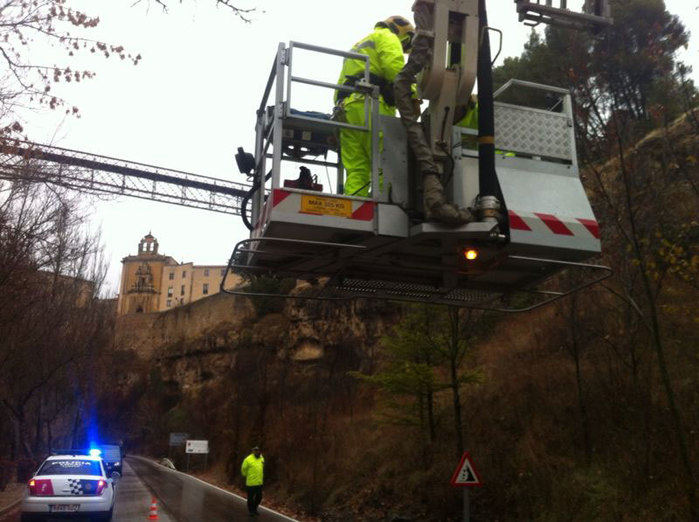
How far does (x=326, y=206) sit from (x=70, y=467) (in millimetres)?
11826

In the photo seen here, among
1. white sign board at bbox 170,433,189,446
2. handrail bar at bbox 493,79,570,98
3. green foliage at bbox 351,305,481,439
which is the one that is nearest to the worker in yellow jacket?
handrail bar at bbox 493,79,570,98

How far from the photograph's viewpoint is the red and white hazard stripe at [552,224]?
5.91m

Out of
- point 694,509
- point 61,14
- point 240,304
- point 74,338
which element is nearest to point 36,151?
point 61,14

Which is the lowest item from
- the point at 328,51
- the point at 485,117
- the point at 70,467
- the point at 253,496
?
the point at 253,496

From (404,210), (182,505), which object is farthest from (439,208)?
(182,505)

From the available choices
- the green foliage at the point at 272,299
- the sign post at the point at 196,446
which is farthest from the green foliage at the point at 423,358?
the green foliage at the point at 272,299

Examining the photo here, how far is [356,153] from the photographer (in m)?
6.30

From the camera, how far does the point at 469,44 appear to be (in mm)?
6117

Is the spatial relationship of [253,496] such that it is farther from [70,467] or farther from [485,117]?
[485,117]

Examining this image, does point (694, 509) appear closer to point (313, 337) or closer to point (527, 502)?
point (527, 502)

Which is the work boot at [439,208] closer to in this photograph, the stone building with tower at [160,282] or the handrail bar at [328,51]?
the handrail bar at [328,51]

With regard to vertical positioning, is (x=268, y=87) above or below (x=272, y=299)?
below

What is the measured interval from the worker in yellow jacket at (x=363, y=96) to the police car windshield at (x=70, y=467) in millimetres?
11490

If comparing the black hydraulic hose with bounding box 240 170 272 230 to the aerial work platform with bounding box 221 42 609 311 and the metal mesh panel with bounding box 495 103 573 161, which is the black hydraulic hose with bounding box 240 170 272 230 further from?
the metal mesh panel with bounding box 495 103 573 161
